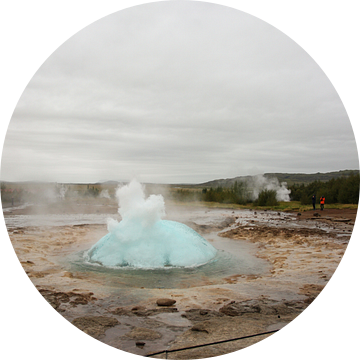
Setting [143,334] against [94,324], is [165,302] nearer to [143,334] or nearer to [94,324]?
[143,334]

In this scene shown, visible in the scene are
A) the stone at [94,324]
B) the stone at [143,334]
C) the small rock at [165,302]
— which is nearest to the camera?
the stone at [143,334]

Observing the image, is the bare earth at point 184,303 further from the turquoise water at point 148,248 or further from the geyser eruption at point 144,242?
the geyser eruption at point 144,242

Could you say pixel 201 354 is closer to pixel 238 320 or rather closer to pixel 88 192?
pixel 238 320

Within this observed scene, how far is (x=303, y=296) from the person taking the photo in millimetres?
7172

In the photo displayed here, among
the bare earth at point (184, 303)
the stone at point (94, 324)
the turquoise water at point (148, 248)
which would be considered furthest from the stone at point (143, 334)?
the turquoise water at point (148, 248)

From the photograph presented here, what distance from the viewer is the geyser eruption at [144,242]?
11.0m

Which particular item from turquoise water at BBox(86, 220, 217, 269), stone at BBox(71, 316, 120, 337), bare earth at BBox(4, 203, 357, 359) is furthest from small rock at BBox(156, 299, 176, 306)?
turquoise water at BBox(86, 220, 217, 269)

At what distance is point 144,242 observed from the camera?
1155 cm

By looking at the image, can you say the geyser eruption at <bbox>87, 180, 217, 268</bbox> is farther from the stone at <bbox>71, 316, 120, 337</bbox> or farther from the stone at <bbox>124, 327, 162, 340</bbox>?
the stone at <bbox>124, 327, 162, 340</bbox>

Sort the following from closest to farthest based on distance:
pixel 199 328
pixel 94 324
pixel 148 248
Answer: pixel 199 328 < pixel 94 324 < pixel 148 248

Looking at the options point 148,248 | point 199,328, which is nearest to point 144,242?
point 148,248

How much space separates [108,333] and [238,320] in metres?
2.46

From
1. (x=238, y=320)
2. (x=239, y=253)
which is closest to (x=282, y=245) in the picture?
(x=239, y=253)

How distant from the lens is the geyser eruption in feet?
36.0
